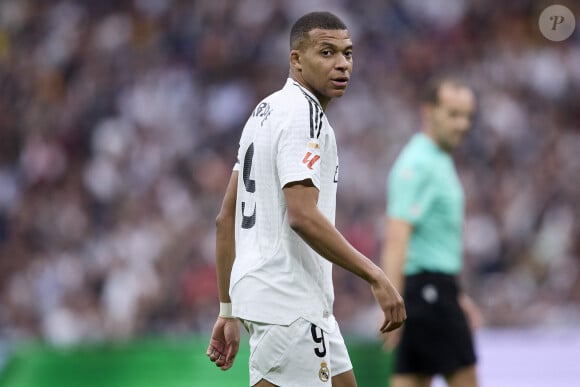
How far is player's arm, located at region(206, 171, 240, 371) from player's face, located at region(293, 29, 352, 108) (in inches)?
21.5

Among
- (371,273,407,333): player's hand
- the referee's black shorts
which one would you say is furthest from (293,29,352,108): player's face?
the referee's black shorts

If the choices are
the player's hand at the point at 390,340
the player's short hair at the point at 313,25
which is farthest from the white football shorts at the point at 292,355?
the player's hand at the point at 390,340

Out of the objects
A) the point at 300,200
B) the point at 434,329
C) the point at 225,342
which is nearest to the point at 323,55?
the point at 300,200

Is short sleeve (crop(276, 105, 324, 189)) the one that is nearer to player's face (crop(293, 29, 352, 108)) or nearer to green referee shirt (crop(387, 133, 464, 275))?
player's face (crop(293, 29, 352, 108))

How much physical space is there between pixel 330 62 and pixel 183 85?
10710mm

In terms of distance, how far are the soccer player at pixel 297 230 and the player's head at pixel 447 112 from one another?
2.30 meters

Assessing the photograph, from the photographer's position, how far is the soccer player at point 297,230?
3.72m

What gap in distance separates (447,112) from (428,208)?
602 mm

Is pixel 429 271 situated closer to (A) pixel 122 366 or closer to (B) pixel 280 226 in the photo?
(B) pixel 280 226

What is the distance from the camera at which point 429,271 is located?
6.05m

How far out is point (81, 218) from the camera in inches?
519

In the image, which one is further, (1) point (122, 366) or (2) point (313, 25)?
(1) point (122, 366)

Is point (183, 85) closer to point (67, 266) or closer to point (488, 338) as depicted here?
point (67, 266)

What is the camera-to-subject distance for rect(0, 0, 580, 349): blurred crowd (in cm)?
1184
